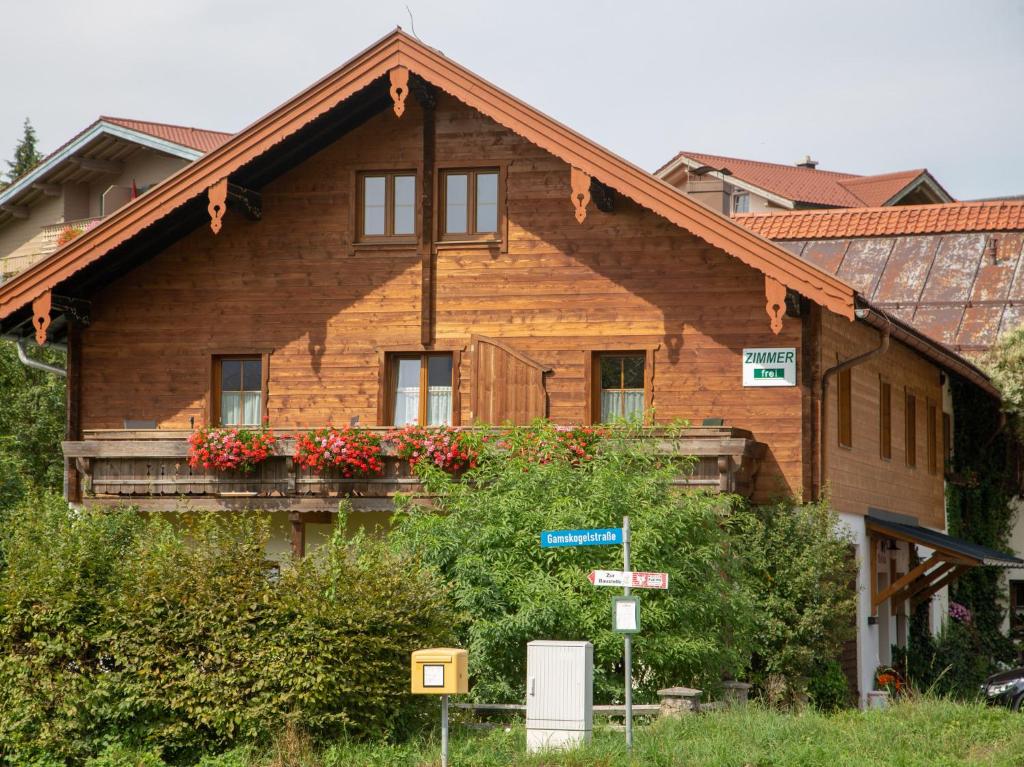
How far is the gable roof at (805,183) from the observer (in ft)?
170

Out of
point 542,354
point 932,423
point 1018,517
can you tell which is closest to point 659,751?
point 542,354

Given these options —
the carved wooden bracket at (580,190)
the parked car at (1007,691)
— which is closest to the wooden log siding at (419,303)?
the carved wooden bracket at (580,190)

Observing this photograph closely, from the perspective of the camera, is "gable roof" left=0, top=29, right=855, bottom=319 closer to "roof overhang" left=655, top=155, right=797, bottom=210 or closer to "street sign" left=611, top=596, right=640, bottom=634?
"street sign" left=611, top=596, right=640, bottom=634

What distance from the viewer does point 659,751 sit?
48.6ft

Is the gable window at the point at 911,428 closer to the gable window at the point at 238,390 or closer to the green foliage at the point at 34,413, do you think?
the gable window at the point at 238,390

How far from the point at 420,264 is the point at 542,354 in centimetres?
235

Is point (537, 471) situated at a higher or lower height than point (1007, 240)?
lower

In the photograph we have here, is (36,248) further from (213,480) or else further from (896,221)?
(213,480)

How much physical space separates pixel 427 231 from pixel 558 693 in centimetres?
1087

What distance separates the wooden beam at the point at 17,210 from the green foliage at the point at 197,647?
1270 inches

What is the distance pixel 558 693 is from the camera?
51.6 feet

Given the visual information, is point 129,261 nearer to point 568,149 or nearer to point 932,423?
point 568,149

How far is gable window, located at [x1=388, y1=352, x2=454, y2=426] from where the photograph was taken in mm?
25031

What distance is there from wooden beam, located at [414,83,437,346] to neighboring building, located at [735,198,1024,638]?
14757 millimetres
